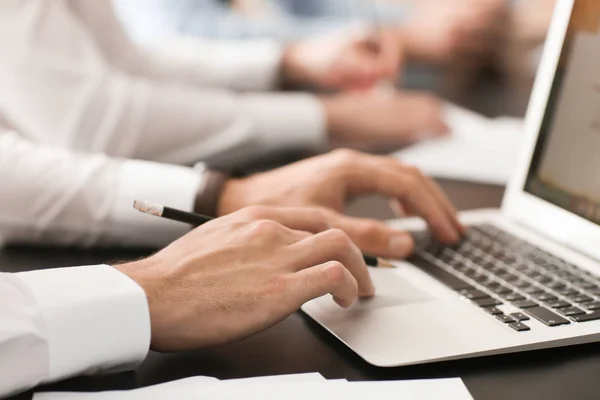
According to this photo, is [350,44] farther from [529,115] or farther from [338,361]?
[338,361]

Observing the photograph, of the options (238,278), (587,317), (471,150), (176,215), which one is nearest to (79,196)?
(176,215)

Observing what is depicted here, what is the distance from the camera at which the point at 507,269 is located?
0.76 meters

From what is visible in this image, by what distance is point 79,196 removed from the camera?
877 mm

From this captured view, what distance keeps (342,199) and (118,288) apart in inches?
15.1

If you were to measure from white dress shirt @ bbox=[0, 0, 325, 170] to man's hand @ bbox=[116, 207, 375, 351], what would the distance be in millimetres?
430

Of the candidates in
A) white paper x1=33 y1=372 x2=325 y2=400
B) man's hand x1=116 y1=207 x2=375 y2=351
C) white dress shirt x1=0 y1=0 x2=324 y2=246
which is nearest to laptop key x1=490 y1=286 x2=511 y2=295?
man's hand x1=116 y1=207 x2=375 y2=351

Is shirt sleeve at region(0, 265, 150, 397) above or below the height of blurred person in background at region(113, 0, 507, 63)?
below

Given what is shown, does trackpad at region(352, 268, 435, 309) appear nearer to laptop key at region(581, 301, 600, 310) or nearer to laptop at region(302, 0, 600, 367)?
laptop at region(302, 0, 600, 367)

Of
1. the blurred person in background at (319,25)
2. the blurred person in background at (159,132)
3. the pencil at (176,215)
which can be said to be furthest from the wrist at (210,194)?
the blurred person in background at (319,25)

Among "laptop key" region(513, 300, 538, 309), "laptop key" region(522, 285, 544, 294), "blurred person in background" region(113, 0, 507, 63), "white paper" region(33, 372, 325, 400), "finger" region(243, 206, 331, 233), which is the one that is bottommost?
"white paper" region(33, 372, 325, 400)

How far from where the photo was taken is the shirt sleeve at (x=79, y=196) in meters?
0.85

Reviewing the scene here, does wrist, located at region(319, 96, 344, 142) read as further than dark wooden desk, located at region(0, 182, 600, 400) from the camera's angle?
Yes

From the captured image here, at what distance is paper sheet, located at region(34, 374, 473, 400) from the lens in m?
0.52

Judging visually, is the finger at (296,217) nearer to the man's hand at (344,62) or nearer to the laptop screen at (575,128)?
the laptop screen at (575,128)
